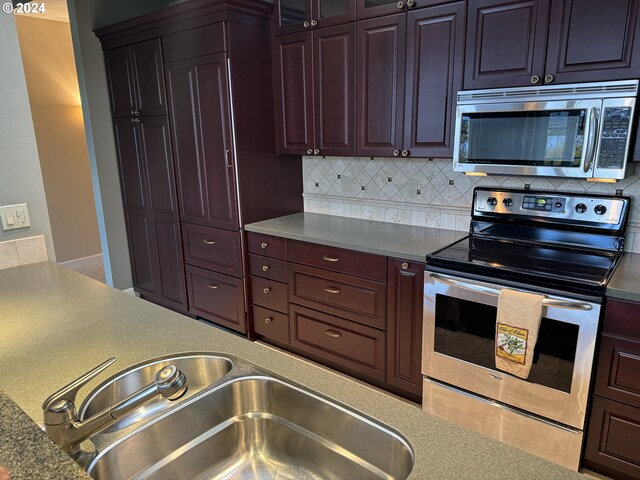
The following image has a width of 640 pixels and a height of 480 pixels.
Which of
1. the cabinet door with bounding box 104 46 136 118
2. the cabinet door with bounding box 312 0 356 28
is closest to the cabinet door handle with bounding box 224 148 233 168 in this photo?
the cabinet door with bounding box 312 0 356 28

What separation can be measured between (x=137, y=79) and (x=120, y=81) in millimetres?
258

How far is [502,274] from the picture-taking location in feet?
6.20

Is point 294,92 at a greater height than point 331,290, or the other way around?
point 294,92

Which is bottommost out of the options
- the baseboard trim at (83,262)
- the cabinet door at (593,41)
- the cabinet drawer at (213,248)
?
the baseboard trim at (83,262)

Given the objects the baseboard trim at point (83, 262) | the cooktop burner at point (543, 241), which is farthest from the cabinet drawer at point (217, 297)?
the baseboard trim at point (83, 262)

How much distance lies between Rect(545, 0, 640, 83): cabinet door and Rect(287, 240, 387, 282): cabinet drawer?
119 centimetres

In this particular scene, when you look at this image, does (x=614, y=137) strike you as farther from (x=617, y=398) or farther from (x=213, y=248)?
(x=213, y=248)

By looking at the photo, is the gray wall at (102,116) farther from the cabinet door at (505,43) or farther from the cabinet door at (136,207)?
the cabinet door at (505,43)

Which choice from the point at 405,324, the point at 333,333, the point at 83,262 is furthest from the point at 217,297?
the point at 83,262

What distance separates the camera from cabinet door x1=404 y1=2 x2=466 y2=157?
7.23ft

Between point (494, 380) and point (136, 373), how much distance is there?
1.54 metres

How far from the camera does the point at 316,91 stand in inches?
109

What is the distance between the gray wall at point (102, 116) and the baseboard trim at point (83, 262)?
1.44m

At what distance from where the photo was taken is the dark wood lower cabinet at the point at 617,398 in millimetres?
1684
